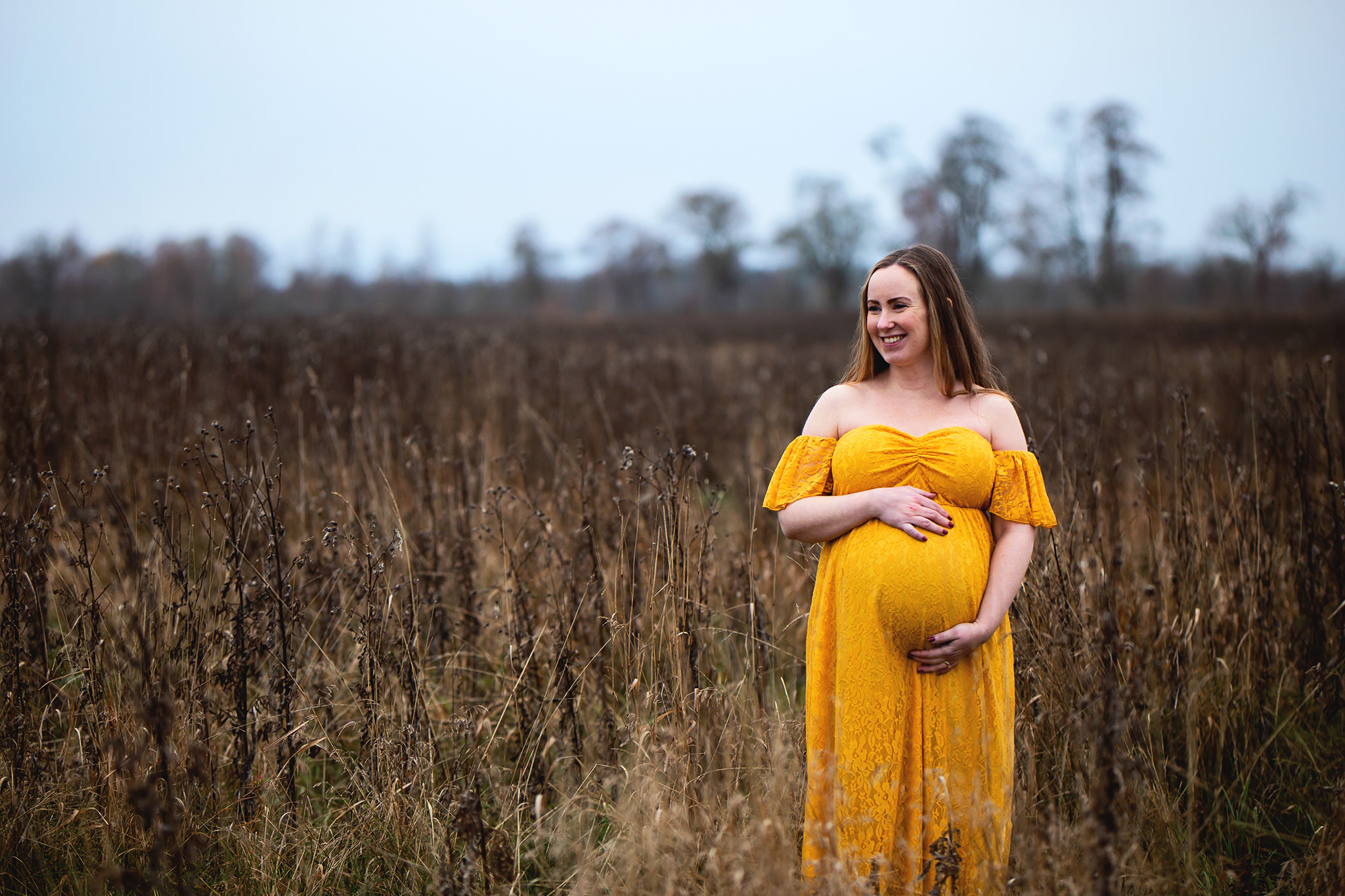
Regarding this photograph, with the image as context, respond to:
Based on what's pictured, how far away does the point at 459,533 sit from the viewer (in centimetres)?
318

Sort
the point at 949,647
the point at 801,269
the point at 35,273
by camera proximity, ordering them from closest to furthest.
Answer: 1. the point at 949,647
2. the point at 35,273
3. the point at 801,269

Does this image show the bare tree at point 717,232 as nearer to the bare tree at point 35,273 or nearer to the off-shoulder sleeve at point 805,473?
the bare tree at point 35,273

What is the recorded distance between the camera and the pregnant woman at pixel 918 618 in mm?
1564

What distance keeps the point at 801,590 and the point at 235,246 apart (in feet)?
220

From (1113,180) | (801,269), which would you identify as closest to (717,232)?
(801,269)

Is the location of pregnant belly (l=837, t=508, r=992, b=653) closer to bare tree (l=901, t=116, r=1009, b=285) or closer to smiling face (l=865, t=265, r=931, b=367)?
smiling face (l=865, t=265, r=931, b=367)

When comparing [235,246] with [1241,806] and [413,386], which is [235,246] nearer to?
[413,386]

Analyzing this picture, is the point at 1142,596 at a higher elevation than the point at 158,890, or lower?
higher

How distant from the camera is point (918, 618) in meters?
1.55

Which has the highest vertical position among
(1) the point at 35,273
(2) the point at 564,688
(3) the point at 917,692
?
(1) the point at 35,273

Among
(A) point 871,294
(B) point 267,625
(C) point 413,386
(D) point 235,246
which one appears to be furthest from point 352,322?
(D) point 235,246

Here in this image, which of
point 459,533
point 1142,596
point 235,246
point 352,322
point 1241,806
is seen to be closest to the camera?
point 1241,806

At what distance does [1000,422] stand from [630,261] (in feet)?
203

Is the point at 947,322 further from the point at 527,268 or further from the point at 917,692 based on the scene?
the point at 527,268
